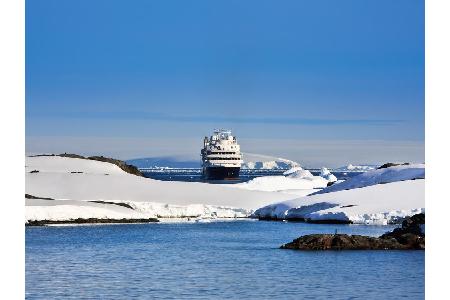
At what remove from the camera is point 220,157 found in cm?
10669

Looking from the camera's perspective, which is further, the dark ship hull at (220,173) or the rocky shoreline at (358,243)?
the dark ship hull at (220,173)

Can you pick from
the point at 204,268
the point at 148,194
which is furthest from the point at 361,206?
the point at 204,268

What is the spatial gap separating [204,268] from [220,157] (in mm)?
85114

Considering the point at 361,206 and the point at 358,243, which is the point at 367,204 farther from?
the point at 358,243

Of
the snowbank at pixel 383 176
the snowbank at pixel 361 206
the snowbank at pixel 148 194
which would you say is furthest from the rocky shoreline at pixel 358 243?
the snowbank at pixel 383 176

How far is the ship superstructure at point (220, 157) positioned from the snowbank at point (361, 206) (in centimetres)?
6011

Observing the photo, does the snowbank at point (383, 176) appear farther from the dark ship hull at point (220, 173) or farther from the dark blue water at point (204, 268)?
the dark ship hull at point (220, 173)

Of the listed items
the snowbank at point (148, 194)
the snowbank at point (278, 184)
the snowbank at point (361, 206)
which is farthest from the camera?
the snowbank at point (278, 184)

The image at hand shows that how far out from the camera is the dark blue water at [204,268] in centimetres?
1684
